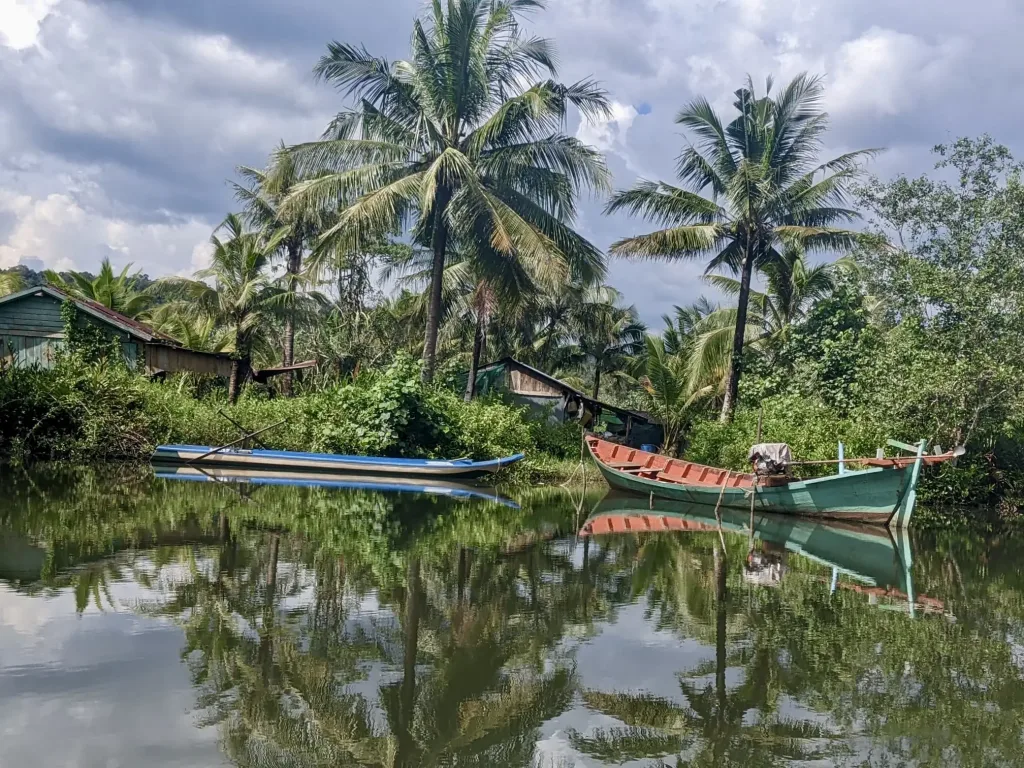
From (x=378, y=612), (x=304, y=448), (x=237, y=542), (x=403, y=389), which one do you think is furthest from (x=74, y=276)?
(x=378, y=612)

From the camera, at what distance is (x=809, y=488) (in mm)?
14281

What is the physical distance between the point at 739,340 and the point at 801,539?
8.60 metres

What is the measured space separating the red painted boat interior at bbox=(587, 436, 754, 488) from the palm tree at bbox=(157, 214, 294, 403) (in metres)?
10.1

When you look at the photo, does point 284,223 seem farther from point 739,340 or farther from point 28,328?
point 739,340

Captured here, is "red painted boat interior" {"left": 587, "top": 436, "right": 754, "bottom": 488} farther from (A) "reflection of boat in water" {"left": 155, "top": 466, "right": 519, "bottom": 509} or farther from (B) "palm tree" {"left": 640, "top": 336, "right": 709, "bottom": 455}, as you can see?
(B) "palm tree" {"left": 640, "top": 336, "right": 709, "bottom": 455}

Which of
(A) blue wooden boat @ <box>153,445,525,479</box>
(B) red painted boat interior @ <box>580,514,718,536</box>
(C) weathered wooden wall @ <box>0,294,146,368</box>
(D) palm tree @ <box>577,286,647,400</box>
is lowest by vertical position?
(B) red painted boat interior @ <box>580,514,718,536</box>

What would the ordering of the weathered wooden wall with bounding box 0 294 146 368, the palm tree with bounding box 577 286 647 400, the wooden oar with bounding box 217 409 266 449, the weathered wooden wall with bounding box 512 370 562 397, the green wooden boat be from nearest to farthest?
the green wooden boat → the wooden oar with bounding box 217 409 266 449 → the weathered wooden wall with bounding box 0 294 146 368 → the weathered wooden wall with bounding box 512 370 562 397 → the palm tree with bounding box 577 286 647 400

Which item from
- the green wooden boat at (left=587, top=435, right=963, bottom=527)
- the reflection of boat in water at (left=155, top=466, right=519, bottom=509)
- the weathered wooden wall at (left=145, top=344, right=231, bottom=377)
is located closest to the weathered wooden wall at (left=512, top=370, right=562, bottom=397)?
the green wooden boat at (left=587, top=435, right=963, bottom=527)

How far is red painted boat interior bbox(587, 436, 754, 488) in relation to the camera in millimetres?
16953

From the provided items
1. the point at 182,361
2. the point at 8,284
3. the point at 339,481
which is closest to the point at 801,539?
the point at 339,481

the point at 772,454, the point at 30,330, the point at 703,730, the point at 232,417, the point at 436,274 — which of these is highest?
the point at 436,274

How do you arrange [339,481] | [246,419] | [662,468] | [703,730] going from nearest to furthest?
1. [703,730]
2. [339,481]
3. [662,468]
4. [246,419]

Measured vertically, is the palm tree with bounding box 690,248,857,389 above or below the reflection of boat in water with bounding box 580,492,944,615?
above

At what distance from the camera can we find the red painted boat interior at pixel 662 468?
17.0m
